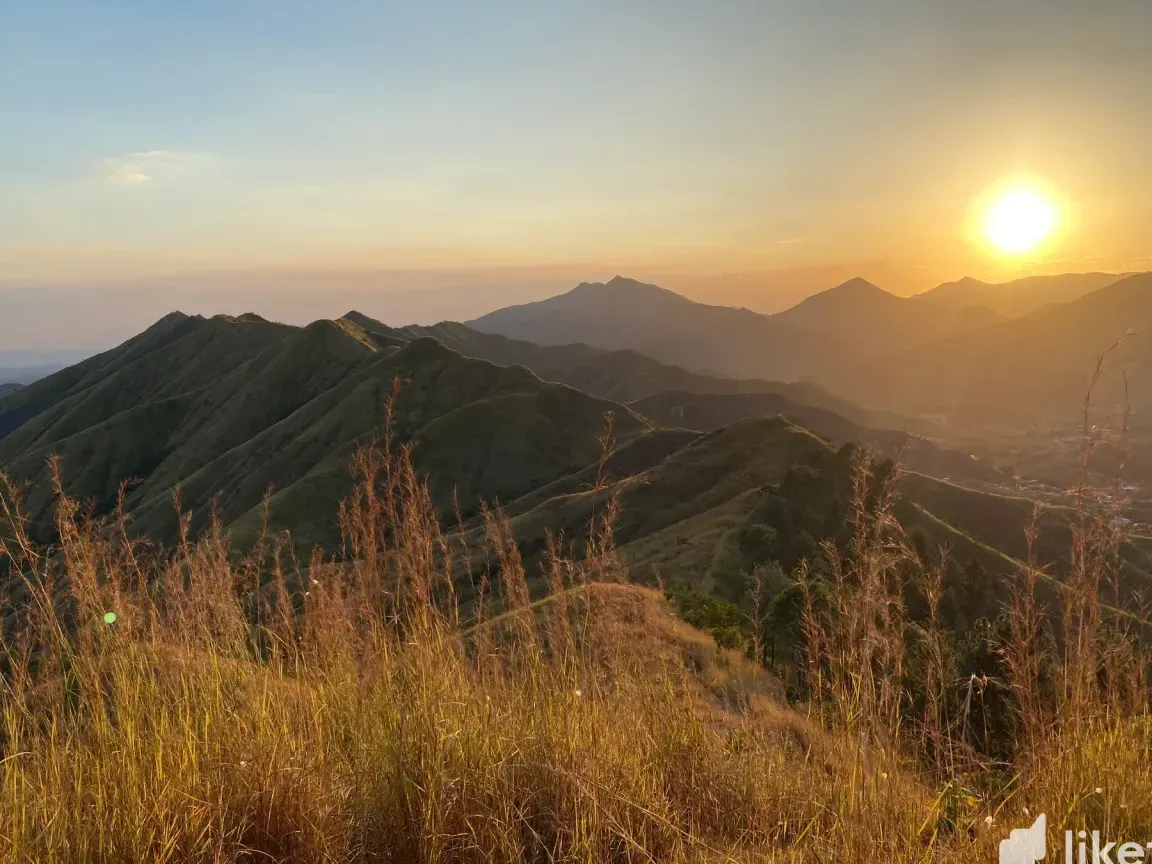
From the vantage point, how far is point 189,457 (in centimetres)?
10119

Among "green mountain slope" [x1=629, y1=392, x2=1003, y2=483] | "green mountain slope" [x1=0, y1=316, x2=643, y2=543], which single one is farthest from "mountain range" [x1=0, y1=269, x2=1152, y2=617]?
"green mountain slope" [x1=629, y1=392, x2=1003, y2=483]

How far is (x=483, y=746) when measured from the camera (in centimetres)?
324

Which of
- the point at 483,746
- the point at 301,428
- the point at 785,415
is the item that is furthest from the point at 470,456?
the point at 483,746

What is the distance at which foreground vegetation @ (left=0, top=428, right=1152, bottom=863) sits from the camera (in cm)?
281

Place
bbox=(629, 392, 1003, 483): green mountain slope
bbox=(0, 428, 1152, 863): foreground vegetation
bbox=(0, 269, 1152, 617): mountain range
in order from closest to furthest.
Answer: bbox=(0, 428, 1152, 863): foreground vegetation
bbox=(0, 269, 1152, 617): mountain range
bbox=(629, 392, 1003, 483): green mountain slope

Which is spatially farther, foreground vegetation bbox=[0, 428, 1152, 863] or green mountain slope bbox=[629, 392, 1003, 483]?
green mountain slope bbox=[629, 392, 1003, 483]

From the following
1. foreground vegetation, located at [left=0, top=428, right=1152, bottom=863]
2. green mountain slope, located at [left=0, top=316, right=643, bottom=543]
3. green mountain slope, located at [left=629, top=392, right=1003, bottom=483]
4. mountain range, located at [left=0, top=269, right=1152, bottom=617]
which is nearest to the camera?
foreground vegetation, located at [left=0, top=428, right=1152, bottom=863]

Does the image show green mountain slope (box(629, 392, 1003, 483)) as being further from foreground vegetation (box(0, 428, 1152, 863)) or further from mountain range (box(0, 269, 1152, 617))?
foreground vegetation (box(0, 428, 1152, 863))

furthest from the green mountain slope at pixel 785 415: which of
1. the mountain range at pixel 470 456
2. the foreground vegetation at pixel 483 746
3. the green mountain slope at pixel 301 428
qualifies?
the foreground vegetation at pixel 483 746

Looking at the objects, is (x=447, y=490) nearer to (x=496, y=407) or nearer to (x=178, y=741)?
(x=496, y=407)

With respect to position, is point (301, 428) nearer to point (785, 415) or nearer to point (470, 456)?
point (470, 456)

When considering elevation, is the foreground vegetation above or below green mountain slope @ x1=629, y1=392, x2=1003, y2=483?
above

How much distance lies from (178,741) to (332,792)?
772 mm

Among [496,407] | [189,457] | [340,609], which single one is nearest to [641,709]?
[340,609]
